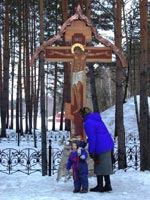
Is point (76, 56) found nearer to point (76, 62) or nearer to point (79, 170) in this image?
point (76, 62)

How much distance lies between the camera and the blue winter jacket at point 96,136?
737 cm

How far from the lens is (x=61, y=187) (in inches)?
322

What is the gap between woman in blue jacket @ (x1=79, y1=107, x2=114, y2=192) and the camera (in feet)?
24.2

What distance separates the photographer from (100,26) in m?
27.4

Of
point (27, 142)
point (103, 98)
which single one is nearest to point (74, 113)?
point (27, 142)

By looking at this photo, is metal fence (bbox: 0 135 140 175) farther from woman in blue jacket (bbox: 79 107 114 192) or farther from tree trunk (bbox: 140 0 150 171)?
woman in blue jacket (bbox: 79 107 114 192)

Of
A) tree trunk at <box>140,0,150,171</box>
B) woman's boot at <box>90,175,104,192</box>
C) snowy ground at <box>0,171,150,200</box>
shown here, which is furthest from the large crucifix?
woman's boot at <box>90,175,104,192</box>

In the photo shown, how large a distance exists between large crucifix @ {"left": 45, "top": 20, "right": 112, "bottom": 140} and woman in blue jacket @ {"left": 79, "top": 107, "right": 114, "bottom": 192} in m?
1.99

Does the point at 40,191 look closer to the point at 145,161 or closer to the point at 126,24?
the point at 145,161

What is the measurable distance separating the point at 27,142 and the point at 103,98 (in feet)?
89.1

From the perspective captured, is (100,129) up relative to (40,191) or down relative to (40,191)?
up

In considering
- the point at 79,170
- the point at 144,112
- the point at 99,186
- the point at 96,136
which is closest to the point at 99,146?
the point at 96,136

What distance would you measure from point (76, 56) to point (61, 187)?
311 cm

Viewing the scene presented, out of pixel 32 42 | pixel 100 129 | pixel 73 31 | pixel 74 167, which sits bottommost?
pixel 74 167
